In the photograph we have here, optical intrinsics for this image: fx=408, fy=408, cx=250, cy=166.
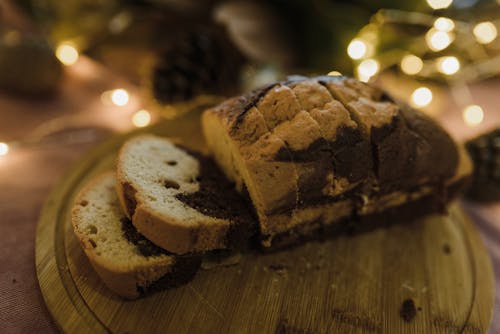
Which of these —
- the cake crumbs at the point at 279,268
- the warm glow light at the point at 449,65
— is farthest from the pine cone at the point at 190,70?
the warm glow light at the point at 449,65

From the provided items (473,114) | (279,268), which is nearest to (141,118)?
(279,268)

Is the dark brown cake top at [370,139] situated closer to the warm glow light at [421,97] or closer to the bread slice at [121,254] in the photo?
the bread slice at [121,254]

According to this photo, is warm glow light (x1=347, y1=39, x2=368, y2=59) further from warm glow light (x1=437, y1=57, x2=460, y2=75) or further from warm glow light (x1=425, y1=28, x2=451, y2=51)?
warm glow light (x1=437, y1=57, x2=460, y2=75)

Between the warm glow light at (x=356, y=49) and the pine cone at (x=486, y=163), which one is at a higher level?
the warm glow light at (x=356, y=49)

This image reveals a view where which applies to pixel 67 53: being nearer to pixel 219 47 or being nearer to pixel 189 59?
pixel 189 59

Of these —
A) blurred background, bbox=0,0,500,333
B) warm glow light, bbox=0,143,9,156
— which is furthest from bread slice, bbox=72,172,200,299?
warm glow light, bbox=0,143,9,156
